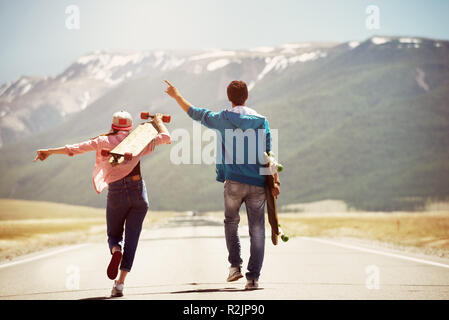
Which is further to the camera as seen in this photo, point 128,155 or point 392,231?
point 392,231

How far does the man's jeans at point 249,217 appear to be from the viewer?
7531 mm

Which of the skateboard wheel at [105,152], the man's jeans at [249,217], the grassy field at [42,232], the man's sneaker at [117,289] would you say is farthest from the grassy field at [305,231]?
the skateboard wheel at [105,152]

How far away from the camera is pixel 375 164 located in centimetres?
14425

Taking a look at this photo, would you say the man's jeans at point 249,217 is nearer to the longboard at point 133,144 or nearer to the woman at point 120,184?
the woman at point 120,184

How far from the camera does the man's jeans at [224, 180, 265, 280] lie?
7.53 metres

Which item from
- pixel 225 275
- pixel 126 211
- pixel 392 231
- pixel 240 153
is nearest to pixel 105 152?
pixel 126 211

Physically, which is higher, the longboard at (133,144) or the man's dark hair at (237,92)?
the man's dark hair at (237,92)

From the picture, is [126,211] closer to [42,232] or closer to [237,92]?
[237,92]

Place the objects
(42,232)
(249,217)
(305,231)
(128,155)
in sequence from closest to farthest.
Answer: (128,155) < (249,217) < (305,231) < (42,232)

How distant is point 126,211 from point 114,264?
613 mm

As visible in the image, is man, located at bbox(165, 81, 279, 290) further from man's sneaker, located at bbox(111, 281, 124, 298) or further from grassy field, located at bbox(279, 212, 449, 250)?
grassy field, located at bbox(279, 212, 449, 250)

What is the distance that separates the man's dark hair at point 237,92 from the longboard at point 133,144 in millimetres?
958

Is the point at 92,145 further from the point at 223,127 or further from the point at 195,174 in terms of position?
the point at 195,174

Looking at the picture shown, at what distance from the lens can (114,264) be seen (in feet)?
24.2
